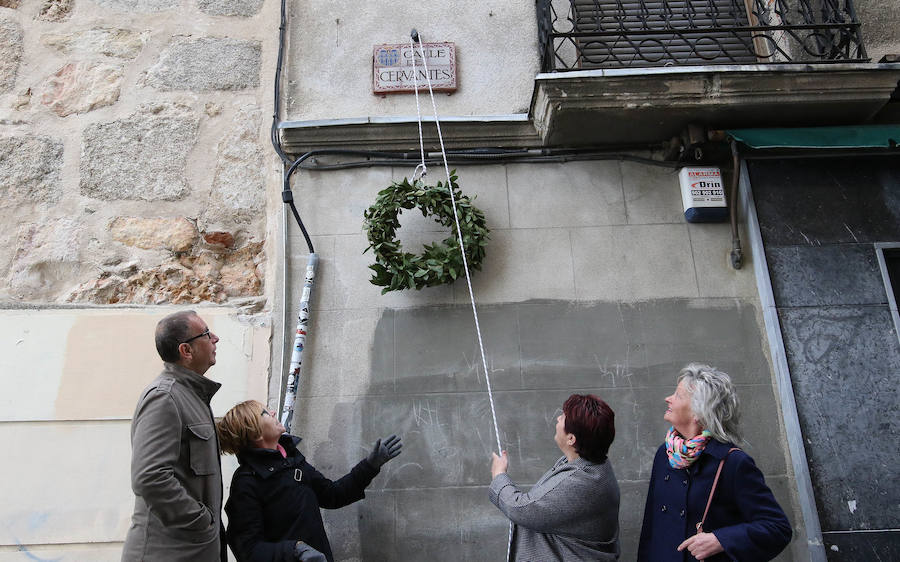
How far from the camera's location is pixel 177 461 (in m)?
2.48

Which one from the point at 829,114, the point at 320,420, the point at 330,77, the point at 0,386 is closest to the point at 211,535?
the point at 320,420

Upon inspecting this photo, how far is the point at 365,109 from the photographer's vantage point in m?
4.35

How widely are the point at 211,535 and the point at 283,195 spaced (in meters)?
2.09

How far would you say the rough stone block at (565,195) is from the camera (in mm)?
4156

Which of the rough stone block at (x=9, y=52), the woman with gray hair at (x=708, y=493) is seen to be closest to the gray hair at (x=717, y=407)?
the woman with gray hair at (x=708, y=493)

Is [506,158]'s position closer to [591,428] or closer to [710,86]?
[710,86]

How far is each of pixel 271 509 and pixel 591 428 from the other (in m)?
1.36

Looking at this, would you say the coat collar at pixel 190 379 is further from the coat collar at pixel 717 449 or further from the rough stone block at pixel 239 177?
the coat collar at pixel 717 449

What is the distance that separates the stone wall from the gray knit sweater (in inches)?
87.1

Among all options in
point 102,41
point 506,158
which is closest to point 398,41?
point 506,158

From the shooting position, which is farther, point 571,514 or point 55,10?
point 55,10

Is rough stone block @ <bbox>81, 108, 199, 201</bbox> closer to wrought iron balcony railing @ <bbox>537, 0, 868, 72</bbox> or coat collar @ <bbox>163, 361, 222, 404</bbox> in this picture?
Answer: coat collar @ <bbox>163, 361, 222, 404</bbox>

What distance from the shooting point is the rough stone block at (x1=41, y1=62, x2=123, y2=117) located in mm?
4398

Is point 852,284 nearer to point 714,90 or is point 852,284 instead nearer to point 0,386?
point 714,90
